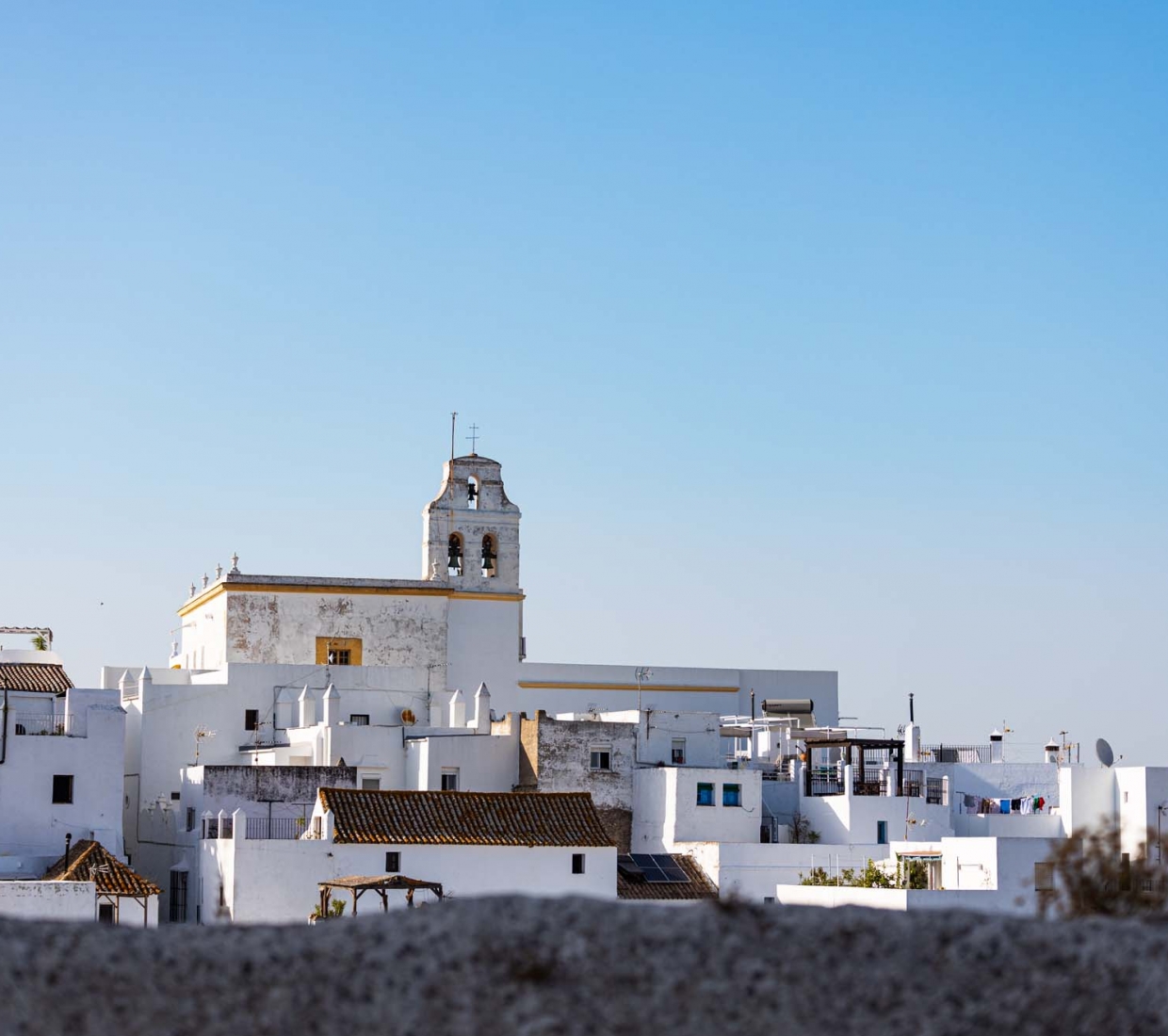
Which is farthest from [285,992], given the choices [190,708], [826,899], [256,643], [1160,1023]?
[256,643]

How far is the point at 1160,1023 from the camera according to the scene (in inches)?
247

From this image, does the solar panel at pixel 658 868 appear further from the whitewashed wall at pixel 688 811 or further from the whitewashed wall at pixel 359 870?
the whitewashed wall at pixel 359 870

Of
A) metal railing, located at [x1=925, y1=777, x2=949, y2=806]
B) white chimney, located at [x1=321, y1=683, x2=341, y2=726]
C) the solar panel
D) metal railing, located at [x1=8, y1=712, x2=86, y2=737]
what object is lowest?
the solar panel

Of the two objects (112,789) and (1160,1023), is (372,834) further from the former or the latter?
(1160,1023)

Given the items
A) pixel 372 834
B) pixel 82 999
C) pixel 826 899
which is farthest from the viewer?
pixel 372 834

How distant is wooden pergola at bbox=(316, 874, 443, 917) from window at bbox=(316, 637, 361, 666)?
1401 cm

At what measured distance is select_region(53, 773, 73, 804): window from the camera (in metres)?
32.2

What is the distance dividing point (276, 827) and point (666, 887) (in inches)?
259

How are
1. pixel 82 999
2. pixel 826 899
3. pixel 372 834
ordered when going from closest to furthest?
pixel 82 999 < pixel 826 899 < pixel 372 834

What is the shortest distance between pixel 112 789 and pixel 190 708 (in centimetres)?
479

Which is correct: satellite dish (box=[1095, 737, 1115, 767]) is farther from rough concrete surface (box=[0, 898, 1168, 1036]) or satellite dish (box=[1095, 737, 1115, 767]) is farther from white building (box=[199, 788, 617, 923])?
rough concrete surface (box=[0, 898, 1168, 1036])

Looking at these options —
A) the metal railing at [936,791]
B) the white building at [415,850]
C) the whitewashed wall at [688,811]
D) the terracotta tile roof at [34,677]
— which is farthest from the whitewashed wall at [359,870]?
the metal railing at [936,791]

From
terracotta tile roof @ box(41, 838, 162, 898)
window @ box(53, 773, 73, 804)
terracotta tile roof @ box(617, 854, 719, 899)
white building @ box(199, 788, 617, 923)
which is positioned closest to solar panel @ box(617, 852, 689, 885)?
terracotta tile roof @ box(617, 854, 719, 899)

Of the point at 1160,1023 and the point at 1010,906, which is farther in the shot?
the point at 1010,906
